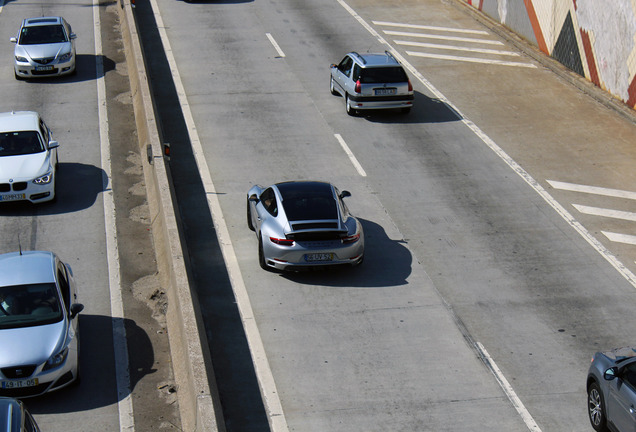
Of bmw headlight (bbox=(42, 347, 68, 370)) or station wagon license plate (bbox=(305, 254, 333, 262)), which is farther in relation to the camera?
station wagon license plate (bbox=(305, 254, 333, 262))

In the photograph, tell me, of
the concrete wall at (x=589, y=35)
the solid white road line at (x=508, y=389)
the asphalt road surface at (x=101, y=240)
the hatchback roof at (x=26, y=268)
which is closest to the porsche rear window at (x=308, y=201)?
the asphalt road surface at (x=101, y=240)

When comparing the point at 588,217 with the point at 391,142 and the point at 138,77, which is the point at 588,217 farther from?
the point at 138,77

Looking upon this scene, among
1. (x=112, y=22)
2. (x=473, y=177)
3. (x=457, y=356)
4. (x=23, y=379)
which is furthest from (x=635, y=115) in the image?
(x=112, y=22)

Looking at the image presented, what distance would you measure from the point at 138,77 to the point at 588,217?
479 inches

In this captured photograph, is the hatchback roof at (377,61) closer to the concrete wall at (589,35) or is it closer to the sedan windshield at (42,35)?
the concrete wall at (589,35)

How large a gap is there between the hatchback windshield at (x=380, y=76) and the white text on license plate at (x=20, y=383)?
13.6 m

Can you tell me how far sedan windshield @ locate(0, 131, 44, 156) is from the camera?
64.3 ft

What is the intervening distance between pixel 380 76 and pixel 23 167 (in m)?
9.40

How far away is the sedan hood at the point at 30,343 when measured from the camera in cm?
1209

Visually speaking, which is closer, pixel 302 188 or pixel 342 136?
pixel 302 188

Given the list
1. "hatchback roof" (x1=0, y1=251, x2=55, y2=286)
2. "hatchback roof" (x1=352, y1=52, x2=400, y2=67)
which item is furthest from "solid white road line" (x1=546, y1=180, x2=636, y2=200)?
"hatchback roof" (x1=0, y1=251, x2=55, y2=286)

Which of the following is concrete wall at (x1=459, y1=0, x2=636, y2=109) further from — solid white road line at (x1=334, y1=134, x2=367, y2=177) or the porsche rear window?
the porsche rear window

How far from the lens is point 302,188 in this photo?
16234 millimetres

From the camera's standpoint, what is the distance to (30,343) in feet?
40.4
